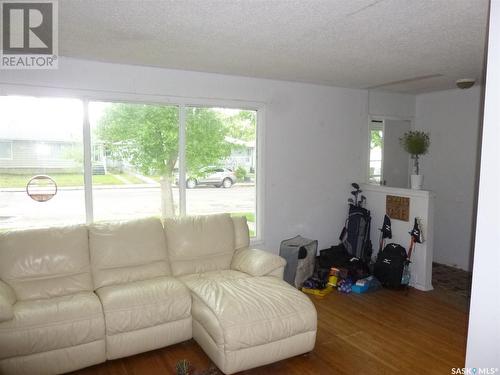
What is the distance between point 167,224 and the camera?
11.6 feet

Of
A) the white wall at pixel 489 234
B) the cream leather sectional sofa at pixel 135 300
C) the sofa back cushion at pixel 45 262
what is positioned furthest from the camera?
the sofa back cushion at pixel 45 262

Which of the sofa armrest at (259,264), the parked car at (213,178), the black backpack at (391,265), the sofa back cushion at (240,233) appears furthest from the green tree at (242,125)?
the black backpack at (391,265)

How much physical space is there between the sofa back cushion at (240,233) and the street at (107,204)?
1.97 ft

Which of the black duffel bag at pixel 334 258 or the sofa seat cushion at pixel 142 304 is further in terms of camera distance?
the black duffel bag at pixel 334 258

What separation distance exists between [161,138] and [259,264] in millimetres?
1729

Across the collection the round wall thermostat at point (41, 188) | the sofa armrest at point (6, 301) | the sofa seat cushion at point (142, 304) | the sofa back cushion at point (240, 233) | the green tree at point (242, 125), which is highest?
the green tree at point (242, 125)

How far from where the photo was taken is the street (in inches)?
138

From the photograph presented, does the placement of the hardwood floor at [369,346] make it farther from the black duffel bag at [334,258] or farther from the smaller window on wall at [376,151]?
the smaller window on wall at [376,151]

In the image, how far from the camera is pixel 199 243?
356cm

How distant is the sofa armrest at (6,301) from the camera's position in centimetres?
235

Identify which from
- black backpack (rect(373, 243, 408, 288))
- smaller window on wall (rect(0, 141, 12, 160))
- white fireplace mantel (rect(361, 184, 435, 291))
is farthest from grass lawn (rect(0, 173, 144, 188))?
white fireplace mantel (rect(361, 184, 435, 291))

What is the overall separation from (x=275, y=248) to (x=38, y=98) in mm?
2999

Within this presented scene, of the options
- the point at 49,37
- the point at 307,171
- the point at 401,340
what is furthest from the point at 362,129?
the point at 49,37

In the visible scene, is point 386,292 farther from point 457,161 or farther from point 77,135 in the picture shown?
point 77,135
